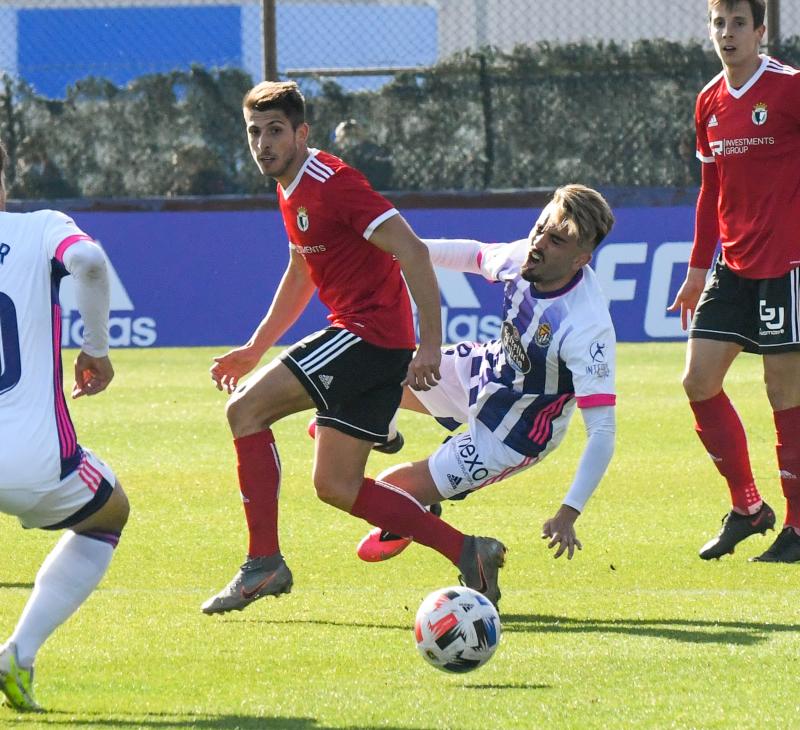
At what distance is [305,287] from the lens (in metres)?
6.39

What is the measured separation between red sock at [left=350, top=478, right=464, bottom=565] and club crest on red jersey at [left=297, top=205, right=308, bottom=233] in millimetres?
932

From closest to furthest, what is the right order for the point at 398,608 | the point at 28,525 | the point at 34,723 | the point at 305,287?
the point at 34,723, the point at 28,525, the point at 398,608, the point at 305,287

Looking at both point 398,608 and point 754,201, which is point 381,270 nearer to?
point 398,608

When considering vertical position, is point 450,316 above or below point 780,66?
below

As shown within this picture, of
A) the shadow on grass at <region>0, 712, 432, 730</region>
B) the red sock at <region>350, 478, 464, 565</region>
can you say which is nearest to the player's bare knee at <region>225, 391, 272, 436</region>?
the red sock at <region>350, 478, 464, 565</region>

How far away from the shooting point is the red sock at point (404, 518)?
18.9 ft

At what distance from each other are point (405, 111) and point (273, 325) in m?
9.87

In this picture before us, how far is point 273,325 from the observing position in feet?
20.9

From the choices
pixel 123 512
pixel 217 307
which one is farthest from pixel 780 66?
pixel 217 307

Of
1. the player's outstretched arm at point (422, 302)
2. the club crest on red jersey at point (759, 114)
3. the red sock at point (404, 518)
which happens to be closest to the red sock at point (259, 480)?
the red sock at point (404, 518)

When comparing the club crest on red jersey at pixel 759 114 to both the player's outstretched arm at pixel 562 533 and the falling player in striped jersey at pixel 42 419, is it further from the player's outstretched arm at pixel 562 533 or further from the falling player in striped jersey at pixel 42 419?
→ the falling player in striped jersey at pixel 42 419

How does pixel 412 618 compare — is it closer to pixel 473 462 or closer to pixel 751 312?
pixel 473 462

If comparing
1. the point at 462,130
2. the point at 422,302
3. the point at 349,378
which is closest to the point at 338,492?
the point at 349,378

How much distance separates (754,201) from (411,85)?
962 centimetres
